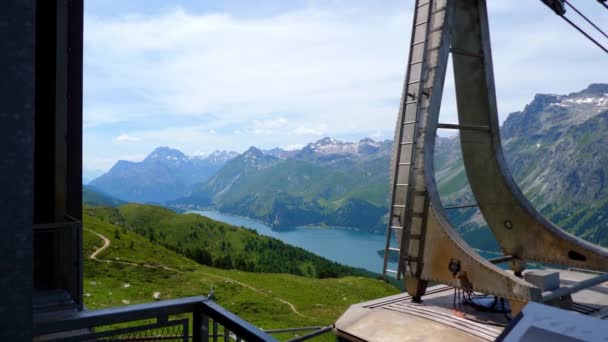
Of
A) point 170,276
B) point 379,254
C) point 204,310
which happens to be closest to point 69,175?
point 204,310

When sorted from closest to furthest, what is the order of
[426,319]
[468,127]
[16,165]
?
[16,165] < [426,319] < [468,127]

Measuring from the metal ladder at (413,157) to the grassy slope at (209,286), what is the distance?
2365cm

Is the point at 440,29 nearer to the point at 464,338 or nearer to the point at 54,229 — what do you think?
the point at 464,338

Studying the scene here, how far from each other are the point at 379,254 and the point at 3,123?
596 feet

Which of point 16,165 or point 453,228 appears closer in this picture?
point 16,165

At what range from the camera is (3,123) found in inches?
113

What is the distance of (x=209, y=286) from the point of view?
5253cm

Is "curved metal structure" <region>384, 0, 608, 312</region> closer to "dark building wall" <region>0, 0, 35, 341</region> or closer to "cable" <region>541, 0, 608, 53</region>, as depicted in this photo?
"cable" <region>541, 0, 608, 53</region>

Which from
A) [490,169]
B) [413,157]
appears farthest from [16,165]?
[490,169]

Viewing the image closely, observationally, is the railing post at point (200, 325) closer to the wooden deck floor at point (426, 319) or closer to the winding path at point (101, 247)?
the wooden deck floor at point (426, 319)

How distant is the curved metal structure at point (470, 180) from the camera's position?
12.6 m

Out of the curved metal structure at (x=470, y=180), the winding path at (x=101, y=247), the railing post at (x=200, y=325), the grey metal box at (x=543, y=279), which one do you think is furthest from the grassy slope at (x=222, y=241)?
the railing post at (x=200, y=325)

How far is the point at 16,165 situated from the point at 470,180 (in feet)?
50.6

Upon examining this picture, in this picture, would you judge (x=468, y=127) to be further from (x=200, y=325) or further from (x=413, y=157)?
(x=200, y=325)
